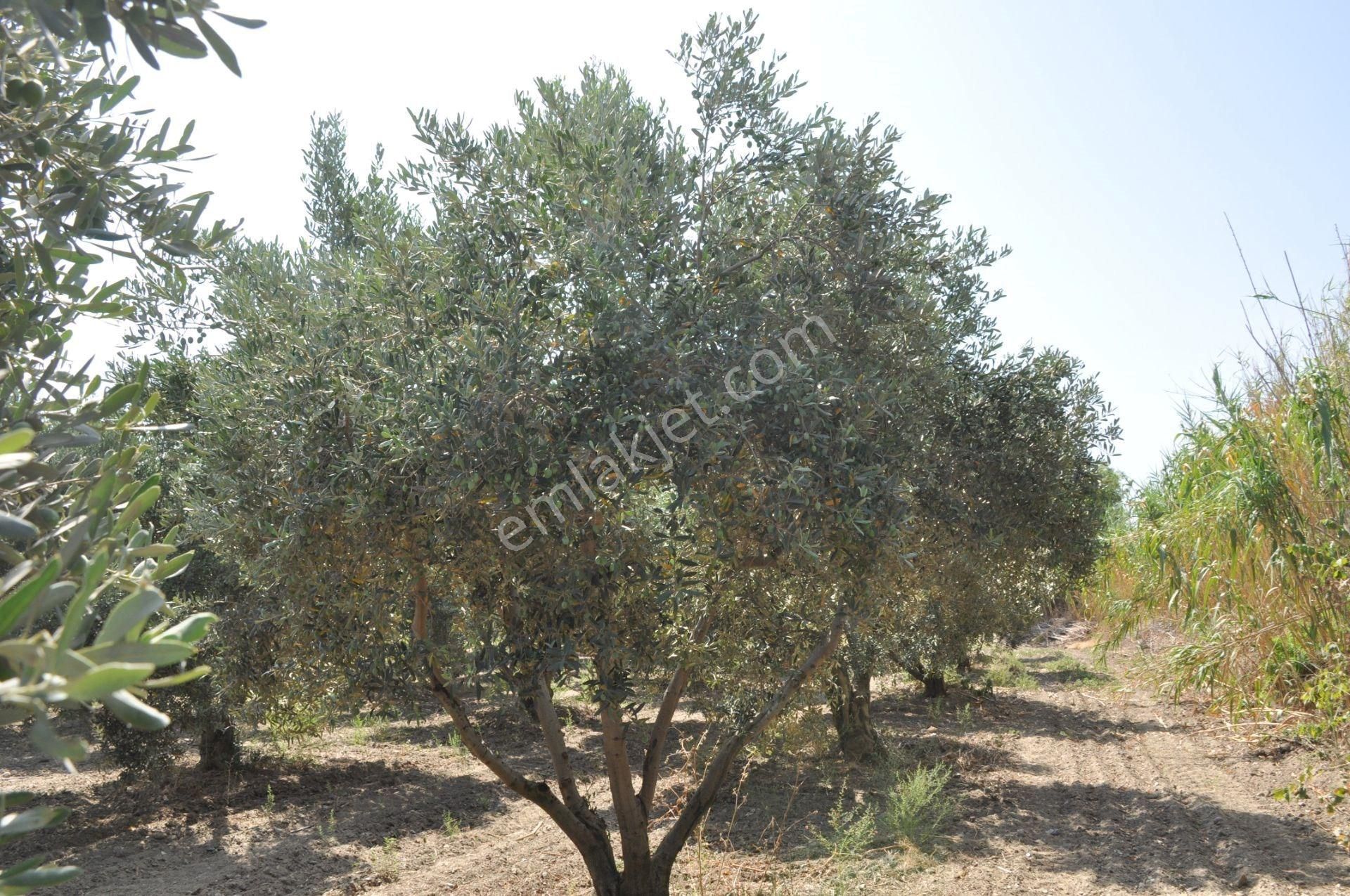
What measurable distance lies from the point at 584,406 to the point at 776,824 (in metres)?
6.43

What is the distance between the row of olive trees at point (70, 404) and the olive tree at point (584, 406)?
6.31 ft

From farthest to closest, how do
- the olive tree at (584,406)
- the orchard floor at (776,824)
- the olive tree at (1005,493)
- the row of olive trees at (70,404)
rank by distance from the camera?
the olive tree at (1005,493) < the orchard floor at (776,824) < the olive tree at (584,406) < the row of olive trees at (70,404)

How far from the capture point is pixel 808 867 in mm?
7879

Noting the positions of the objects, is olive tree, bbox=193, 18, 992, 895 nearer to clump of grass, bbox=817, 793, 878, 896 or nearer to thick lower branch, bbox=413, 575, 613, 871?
thick lower branch, bbox=413, 575, 613, 871

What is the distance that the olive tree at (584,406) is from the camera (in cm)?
473

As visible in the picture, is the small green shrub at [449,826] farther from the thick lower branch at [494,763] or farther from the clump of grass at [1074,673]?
the clump of grass at [1074,673]

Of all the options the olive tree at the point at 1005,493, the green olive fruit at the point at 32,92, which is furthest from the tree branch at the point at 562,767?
the green olive fruit at the point at 32,92

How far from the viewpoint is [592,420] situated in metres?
4.82

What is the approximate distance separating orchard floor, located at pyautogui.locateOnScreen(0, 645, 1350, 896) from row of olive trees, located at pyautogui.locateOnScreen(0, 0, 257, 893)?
5.49 metres

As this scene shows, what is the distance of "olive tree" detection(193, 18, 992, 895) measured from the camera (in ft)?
15.5

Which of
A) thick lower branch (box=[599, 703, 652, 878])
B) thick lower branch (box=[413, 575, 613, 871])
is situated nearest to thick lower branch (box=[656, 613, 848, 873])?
thick lower branch (box=[599, 703, 652, 878])

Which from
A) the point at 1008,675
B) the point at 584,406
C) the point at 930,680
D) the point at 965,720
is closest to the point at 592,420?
the point at 584,406

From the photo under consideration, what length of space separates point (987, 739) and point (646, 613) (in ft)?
34.3

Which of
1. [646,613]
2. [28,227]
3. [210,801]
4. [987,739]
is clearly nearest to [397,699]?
[646,613]
